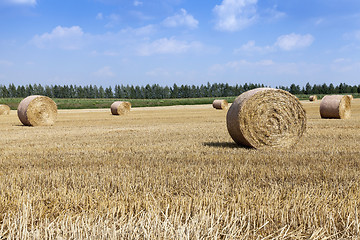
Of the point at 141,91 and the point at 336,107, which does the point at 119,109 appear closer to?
the point at 336,107

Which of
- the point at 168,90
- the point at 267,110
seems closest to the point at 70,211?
the point at 267,110

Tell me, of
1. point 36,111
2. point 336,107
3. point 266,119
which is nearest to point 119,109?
point 36,111

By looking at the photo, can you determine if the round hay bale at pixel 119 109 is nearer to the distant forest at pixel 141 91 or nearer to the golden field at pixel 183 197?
the golden field at pixel 183 197

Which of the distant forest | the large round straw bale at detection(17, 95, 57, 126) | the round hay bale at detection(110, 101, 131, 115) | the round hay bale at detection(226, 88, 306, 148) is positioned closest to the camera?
the round hay bale at detection(226, 88, 306, 148)

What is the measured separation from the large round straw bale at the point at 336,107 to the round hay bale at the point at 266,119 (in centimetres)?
1224

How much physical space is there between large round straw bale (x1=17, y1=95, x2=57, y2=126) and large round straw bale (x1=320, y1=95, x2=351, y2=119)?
1717 cm

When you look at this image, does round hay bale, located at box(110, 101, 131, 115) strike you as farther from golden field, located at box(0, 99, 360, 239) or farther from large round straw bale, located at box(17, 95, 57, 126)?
golden field, located at box(0, 99, 360, 239)

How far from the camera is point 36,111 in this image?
2019 cm

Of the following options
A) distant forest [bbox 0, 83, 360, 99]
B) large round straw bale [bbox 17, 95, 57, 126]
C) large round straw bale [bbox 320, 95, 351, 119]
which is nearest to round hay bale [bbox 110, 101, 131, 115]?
large round straw bale [bbox 17, 95, 57, 126]

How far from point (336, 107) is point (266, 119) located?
42.3 ft

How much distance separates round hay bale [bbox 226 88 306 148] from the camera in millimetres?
9453

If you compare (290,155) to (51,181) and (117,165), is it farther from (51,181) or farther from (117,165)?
(51,181)

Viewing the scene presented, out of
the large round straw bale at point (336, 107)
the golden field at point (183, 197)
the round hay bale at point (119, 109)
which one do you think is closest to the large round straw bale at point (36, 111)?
the round hay bale at point (119, 109)

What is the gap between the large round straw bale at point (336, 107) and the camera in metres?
20.6
